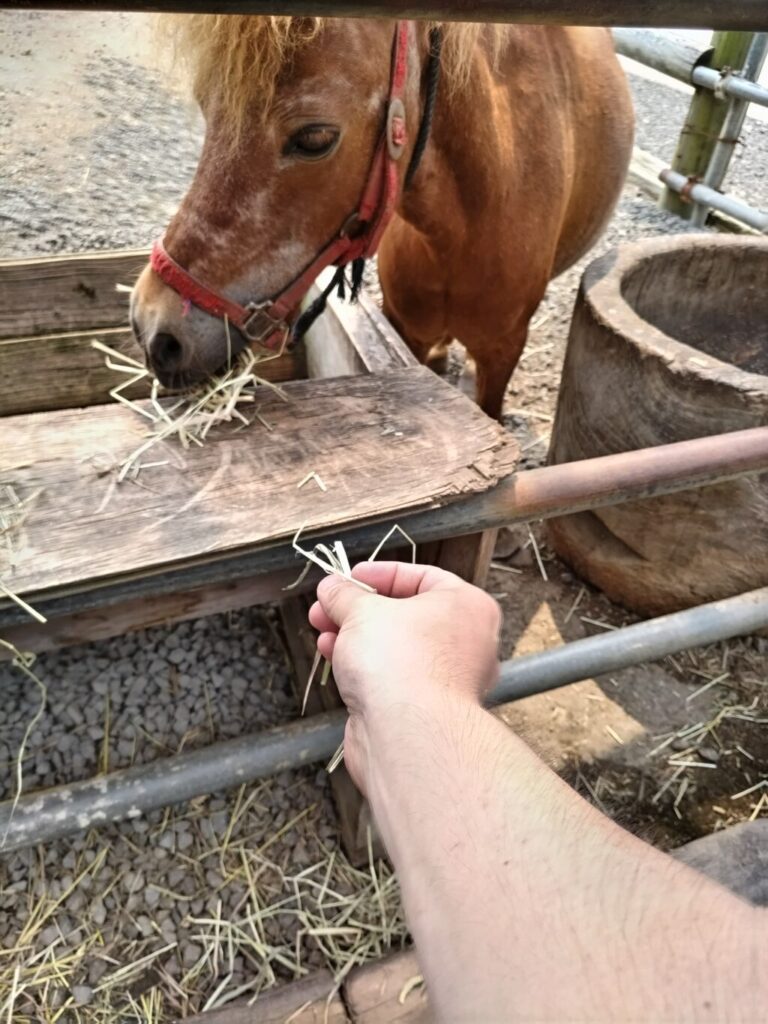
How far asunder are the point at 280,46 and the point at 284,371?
1.07 meters

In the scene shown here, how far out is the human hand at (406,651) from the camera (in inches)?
26.5

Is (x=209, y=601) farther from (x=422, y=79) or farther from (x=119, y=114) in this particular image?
(x=119, y=114)

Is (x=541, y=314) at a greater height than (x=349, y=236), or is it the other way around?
(x=349, y=236)

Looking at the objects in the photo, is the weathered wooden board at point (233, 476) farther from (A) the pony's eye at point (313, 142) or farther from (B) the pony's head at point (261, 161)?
(A) the pony's eye at point (313, 142)

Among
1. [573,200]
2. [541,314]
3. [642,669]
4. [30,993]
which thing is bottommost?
[30,993]

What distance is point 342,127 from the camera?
4.13 feet

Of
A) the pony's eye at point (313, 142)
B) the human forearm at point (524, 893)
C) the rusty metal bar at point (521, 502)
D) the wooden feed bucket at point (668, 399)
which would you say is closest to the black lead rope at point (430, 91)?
the pony's eye at point (313, 142)

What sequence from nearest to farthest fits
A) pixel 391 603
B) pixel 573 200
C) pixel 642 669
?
pixel 391 603, pixel 642 669, pixel 573 200

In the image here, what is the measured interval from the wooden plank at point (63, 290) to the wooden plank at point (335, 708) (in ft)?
3.12

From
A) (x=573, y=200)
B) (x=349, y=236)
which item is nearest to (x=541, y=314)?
(x=573, y=200)

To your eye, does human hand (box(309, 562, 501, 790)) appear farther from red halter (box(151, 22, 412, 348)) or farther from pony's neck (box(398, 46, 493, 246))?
pony's neck (box(398, 46, 493, 246))

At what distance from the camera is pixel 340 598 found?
32.3 inches

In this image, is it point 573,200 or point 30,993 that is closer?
point 30,993

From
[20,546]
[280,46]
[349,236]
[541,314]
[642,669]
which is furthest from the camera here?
[541,314]
